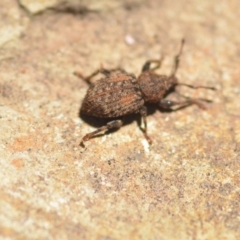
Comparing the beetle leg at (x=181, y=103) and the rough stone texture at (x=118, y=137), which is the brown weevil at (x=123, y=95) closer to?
the beetle leg at (x=181, y=103)

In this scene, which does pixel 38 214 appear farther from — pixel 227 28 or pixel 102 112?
A: pixel 227 28

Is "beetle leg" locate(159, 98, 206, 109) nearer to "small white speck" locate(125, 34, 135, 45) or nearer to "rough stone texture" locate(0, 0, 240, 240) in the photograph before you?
"rough stone texture" locate(0, 0, 240, 240)

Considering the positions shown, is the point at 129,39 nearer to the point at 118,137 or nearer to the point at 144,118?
the point at 144,118

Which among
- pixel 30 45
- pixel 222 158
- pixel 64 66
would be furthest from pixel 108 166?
pixel 30 45

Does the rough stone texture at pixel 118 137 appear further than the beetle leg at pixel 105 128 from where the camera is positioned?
No

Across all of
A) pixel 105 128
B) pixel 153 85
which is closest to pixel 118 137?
pixel 105 128

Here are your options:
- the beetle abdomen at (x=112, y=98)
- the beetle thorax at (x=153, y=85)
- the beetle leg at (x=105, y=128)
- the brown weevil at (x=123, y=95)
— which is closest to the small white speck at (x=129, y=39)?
the brown weevil at (x=123, y=95)
